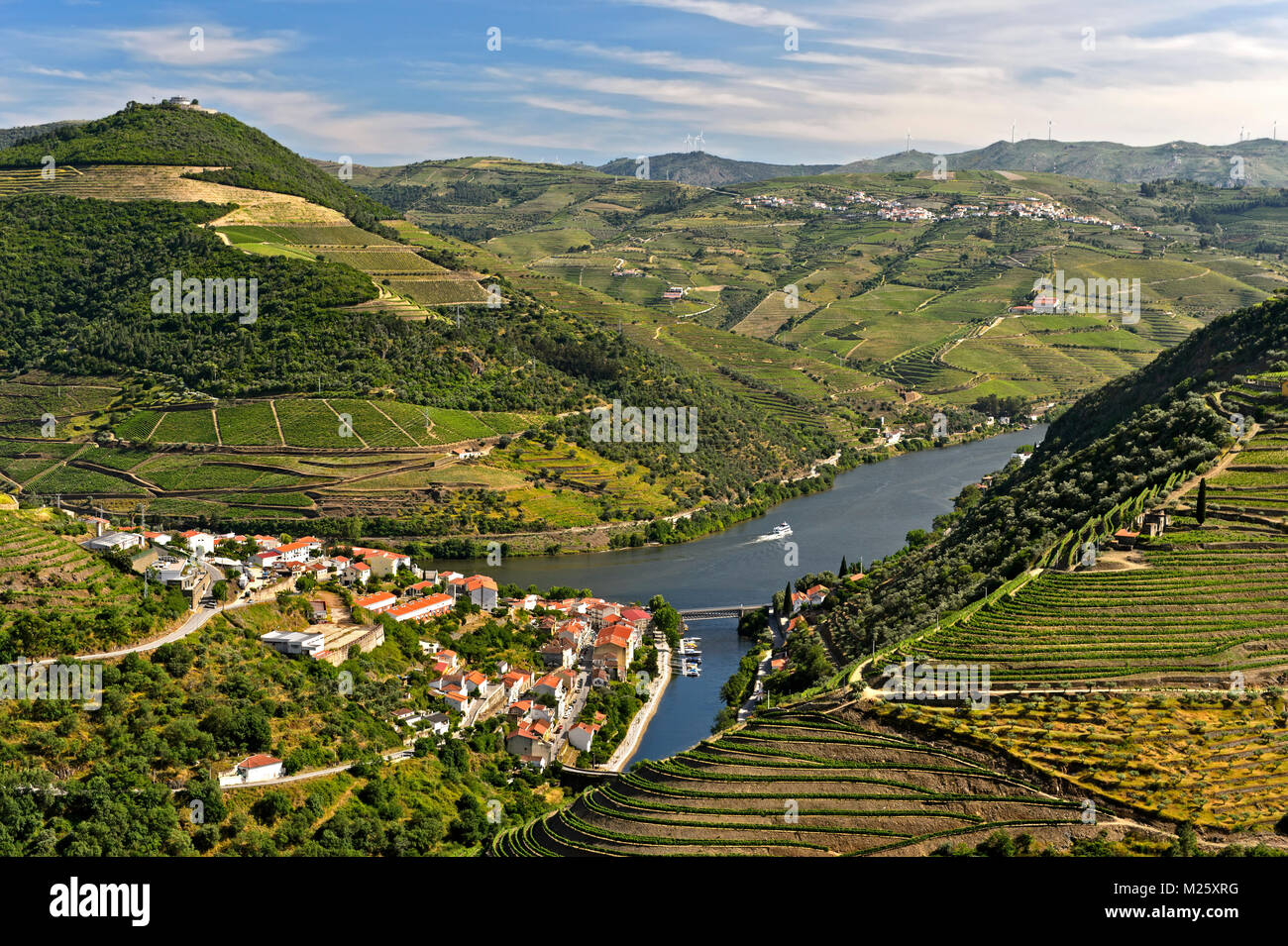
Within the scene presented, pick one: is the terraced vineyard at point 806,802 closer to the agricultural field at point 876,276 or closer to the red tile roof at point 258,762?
the red tile roof at point 258,762

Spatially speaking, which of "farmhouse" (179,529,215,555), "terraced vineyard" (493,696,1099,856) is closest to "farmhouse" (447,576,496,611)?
"farmhouse" (179,529,215,555)

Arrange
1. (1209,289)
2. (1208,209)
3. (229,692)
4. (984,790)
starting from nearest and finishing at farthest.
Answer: (984,790) → (229,692) → (1209,289) → (1208,209)

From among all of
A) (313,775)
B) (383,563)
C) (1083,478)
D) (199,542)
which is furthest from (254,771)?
(1083,478)

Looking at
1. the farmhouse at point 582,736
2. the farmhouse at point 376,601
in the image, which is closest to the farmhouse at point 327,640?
the farmhouse at point 376,601

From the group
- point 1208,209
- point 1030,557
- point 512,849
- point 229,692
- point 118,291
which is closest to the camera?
point 512,849

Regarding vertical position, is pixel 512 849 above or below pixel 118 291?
below

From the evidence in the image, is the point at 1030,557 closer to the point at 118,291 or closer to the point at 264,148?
the point at 118,291

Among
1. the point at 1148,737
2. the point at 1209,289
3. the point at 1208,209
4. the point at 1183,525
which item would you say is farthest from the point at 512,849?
the point at 1208,209
